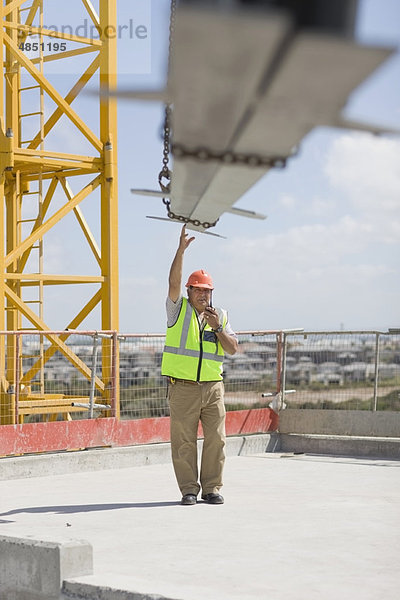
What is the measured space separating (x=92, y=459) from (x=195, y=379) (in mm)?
3010

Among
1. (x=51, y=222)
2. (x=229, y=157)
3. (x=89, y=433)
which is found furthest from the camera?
(x=51, y=222)

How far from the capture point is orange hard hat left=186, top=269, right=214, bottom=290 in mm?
8859

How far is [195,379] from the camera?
8883 mm

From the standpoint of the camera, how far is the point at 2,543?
6246 mm

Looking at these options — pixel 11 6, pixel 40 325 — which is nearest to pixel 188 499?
pixel 40 325

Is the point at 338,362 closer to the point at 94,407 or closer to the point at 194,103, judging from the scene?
the point at 94,407

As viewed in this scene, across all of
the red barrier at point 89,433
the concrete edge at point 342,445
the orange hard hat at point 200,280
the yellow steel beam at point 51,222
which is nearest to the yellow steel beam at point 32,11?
the yellow steel beam at point 51,222

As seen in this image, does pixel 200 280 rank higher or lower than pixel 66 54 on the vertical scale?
lower

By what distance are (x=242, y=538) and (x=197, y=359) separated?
222cm

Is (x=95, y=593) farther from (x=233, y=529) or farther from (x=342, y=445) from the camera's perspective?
(x=342, y=445)

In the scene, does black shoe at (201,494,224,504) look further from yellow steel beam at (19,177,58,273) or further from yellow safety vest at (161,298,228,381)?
yellow steel beam at (19,177,58,273)

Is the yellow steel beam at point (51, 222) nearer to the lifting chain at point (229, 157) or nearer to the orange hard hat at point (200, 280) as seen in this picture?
the orange hard hat at point (200, 280)

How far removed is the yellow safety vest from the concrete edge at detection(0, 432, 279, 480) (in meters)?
2.65

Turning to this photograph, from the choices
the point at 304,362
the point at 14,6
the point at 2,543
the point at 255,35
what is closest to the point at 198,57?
the point at 255,35
